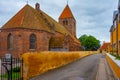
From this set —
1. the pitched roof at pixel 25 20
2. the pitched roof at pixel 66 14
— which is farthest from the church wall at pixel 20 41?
the pitched roof at pixel 66 14

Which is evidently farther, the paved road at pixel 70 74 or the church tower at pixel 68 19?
the church tower at pixel 68 19

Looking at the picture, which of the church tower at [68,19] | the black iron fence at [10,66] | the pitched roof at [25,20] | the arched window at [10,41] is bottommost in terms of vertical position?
the black iron fence at [10,66]

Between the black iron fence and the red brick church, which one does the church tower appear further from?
the black iron fence

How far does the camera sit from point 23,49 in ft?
134

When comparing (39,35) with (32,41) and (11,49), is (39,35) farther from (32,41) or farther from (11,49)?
(11,49)

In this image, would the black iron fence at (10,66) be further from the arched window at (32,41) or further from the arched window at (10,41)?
the arched window at (10,41)

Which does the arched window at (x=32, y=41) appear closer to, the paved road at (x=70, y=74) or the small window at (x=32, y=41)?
the small window at (x=32, y=41)

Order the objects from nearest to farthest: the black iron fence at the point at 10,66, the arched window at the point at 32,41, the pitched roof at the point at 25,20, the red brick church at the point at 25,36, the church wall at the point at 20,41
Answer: the black iron fence at the point at 10,66, the church wall at the point at 20,41, the red brick church at the point at 25,36, the pitched roof at the point at 25,20, the arched window at the point at 32,41

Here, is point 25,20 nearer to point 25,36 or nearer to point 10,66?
point 25,36

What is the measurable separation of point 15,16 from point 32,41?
7.45 m

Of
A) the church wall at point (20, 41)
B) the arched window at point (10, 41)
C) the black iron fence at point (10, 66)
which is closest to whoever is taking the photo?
the black iron fence at point (10, 66)

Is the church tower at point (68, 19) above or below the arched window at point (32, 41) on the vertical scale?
above

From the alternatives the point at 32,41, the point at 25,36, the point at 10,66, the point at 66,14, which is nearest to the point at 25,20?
the point at 25,36

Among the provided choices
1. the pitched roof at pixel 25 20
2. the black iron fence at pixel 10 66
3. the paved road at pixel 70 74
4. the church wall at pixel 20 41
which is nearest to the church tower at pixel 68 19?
the pitched roof at pixel 25 20
